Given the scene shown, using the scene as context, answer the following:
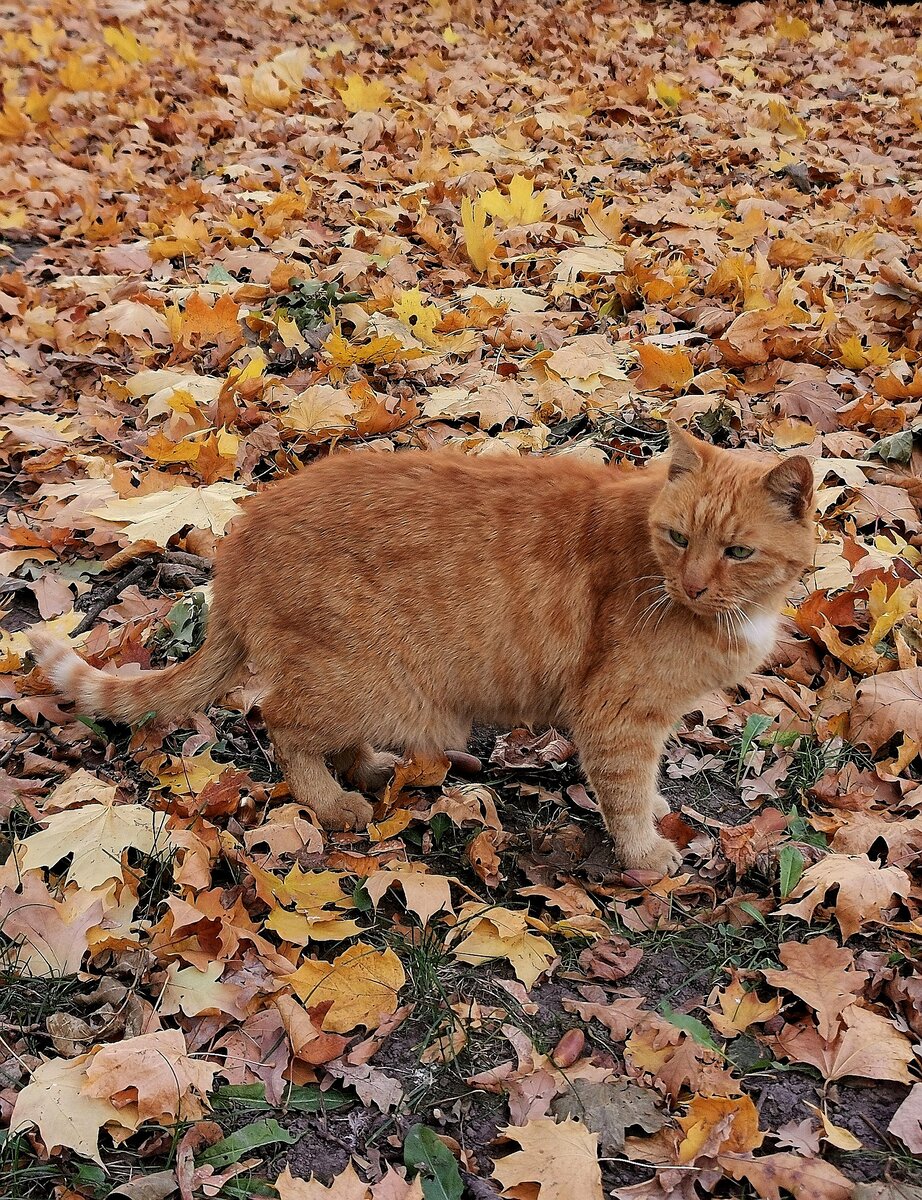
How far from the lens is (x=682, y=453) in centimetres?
319

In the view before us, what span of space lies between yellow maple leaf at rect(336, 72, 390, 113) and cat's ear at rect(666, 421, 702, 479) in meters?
6.80

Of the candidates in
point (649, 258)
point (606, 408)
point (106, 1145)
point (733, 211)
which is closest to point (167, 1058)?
point (106, 1145)

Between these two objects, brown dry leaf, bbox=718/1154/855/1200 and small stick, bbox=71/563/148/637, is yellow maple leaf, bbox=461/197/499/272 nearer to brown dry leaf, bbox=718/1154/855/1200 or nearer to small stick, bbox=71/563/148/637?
small stick, bbox=71/563/148/637

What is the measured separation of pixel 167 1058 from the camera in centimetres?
245

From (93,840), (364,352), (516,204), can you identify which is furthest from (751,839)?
(516,204)

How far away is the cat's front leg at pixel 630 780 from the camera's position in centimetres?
329

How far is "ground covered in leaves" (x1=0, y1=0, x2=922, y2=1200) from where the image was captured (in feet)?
7.97

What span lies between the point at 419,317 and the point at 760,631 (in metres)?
3.07

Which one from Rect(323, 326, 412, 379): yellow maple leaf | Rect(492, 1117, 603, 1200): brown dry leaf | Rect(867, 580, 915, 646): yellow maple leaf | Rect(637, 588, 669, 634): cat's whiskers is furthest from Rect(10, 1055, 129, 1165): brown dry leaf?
Rect(323, 326, 412, 379): yellow maple leaf

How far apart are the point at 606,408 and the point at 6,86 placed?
7.38 meters

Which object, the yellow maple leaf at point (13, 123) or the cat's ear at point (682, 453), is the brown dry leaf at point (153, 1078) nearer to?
the cat's ear at point (682, 453)

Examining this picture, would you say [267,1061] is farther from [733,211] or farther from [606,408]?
[733,211]

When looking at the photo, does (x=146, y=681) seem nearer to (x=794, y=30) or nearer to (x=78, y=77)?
(x=78, y=77)

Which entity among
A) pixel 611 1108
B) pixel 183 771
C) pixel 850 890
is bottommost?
pixel 183 771
